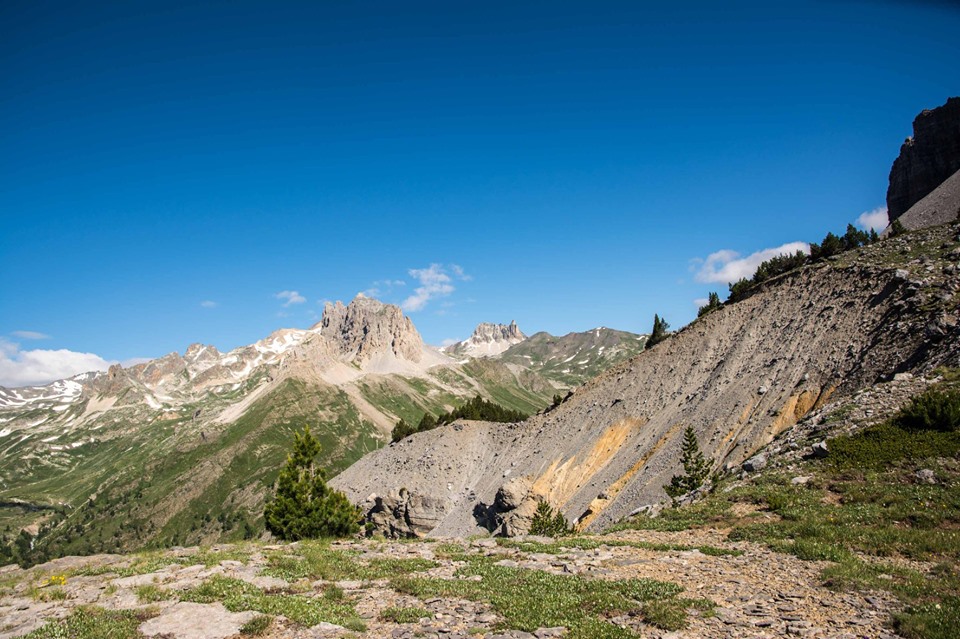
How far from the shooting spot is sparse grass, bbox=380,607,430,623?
13.0 metres

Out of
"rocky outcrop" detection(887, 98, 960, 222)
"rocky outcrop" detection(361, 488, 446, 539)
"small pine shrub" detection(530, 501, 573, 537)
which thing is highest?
"rocky outcrop" detection(887, 98, 960, 222)

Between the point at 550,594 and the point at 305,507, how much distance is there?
32.4m

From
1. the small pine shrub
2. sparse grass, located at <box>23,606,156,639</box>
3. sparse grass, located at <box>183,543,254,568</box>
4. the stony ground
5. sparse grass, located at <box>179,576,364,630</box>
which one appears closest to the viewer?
the stony ground

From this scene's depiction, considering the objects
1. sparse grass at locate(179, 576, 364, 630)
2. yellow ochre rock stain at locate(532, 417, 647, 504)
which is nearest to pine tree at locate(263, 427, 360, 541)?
yellow ochre rock stain at locate(532, 417, 647, 504)

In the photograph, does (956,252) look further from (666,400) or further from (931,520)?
(931,520)

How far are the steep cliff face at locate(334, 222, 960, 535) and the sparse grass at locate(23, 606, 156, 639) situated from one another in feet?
108

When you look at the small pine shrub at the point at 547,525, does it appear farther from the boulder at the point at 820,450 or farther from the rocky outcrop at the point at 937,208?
the rocky outcrop at the point at 937,208

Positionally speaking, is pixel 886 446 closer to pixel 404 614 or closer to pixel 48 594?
pixel 404 614

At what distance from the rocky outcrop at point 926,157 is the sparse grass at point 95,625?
133 meters

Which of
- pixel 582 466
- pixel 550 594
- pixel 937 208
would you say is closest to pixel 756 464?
pixel 550 594

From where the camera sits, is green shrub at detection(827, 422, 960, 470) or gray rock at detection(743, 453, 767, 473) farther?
gray rock at detection(743, 453, 767, 473)

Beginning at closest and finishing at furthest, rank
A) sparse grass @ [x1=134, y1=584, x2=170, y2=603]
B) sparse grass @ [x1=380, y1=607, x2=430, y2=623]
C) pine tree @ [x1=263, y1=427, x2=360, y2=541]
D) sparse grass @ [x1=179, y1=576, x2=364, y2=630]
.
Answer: sparse grass @ [x1=380, y1=607, x2=430, y2=623], sparse grass @ [x1=179, y1=576, x2=364, y2=630], sparse grass @ [x1=134, y1=584, x2=170, y2=603], pine tree @ [x1=263, y1=427, x2=360, y2=541]

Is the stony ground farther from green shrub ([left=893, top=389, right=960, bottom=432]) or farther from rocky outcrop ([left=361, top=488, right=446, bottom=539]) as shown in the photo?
rocky outcrop ([left=361, top=488, right=446, bottom=539])

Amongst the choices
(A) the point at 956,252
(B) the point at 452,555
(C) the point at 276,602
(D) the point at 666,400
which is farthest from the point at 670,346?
(C) the point at 276,602
